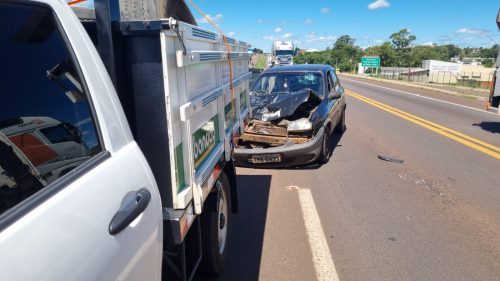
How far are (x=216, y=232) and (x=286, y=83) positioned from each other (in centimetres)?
571

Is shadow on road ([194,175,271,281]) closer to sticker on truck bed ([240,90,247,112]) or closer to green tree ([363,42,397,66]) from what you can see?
sticker on truck bed ([240,90,247,112])

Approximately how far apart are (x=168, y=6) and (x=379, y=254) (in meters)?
2.96

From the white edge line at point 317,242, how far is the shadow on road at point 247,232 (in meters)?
0.51

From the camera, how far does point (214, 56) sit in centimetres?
296

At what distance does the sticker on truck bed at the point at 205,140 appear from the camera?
249cm

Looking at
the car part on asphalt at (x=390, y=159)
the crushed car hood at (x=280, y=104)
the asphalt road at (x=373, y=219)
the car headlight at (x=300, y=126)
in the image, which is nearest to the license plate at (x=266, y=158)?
the asphalt road at (x=373, y=219)

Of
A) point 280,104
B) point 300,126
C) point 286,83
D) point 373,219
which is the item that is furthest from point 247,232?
point 286,83

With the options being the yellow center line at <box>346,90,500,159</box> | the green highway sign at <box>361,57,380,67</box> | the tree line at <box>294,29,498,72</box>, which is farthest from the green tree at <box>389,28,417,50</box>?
the yellow center line at <box>346,90,500,159</box>

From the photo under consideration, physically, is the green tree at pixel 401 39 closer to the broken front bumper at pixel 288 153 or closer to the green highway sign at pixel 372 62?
the green highway sign at pixel 372 62

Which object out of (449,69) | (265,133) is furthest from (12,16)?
(449,69)

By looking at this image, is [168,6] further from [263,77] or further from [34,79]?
[263,77]

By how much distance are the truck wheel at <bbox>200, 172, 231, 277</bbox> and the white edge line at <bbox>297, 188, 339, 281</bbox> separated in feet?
2.88

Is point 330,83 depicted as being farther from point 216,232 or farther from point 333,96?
point 216,232

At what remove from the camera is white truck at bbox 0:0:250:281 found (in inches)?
49.8
